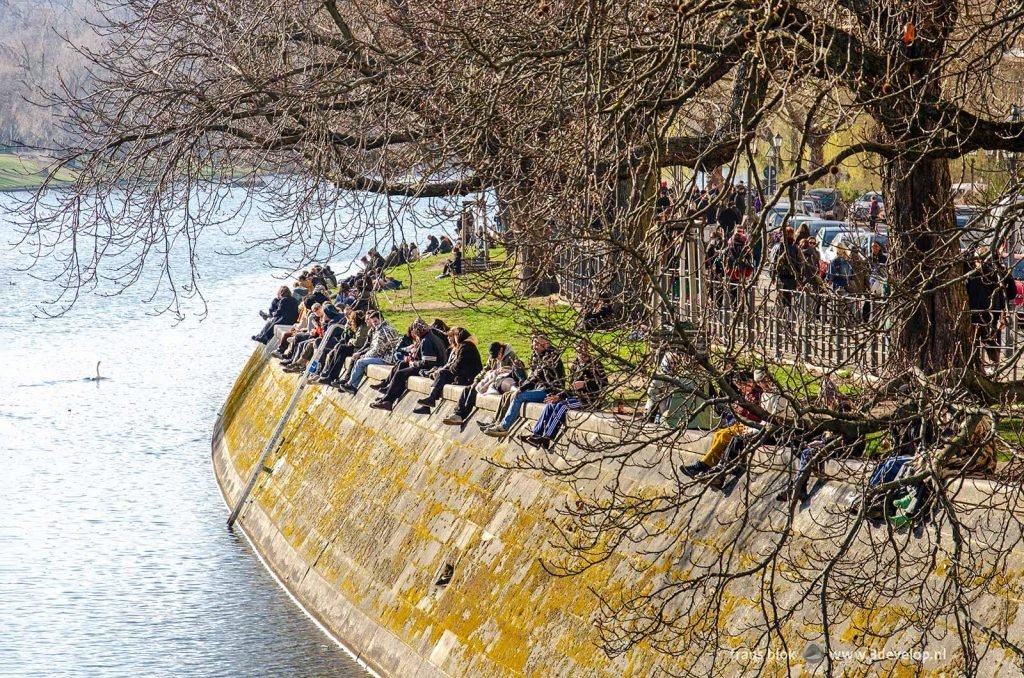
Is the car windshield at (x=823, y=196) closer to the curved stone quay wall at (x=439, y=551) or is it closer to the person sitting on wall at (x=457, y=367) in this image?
the curved stone quay wall at (x=439, y=551)

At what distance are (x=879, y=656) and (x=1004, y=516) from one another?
6.19ft

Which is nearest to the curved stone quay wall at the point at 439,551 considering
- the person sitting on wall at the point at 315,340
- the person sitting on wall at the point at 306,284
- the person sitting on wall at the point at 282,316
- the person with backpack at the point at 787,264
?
the person sitting on wall at the point at 315,340

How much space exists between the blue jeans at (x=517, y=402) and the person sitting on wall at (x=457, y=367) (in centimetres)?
262

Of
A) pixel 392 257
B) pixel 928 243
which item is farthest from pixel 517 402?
pixel 928 243

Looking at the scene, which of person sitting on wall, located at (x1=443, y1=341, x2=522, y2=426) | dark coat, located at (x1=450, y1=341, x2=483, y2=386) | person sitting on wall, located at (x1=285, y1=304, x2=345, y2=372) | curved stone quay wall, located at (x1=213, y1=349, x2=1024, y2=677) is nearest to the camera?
curved stone quay wall, located at (x1=213, y1=349, x2=1024, y2=677)

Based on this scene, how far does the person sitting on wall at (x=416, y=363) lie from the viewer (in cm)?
2428

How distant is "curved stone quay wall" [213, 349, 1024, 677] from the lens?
15578mm

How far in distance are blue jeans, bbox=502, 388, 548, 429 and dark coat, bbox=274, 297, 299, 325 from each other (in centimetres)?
1912

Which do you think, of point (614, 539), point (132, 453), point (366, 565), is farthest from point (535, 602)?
point (132, 453)

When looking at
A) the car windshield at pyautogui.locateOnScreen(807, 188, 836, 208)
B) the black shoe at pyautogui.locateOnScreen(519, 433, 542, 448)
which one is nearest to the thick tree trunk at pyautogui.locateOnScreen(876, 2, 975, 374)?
the black shoe at pyautogui.locateOnScreen(519, 433, 542, 448)

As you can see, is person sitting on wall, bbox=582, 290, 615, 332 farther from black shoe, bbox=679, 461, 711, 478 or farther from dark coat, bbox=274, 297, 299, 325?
dark coat, bbox=274, 297, 299, 325

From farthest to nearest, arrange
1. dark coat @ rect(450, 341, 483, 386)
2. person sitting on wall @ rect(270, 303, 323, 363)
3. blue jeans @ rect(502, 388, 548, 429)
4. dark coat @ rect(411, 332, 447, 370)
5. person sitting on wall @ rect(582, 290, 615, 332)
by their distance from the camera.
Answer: person sitting on wall @ rect(270, 303, 323, 363)
dark coat @ rect(411, 332, 447, 370)
dark coat @ rect(450, 341, 483, 386)
blue jeans @ rect(502, 388, 548, 429)
person sitting on wall @ rect(582, 290, 615, 332)

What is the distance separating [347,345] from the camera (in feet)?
95.4

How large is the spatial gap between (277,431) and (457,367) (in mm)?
8538
